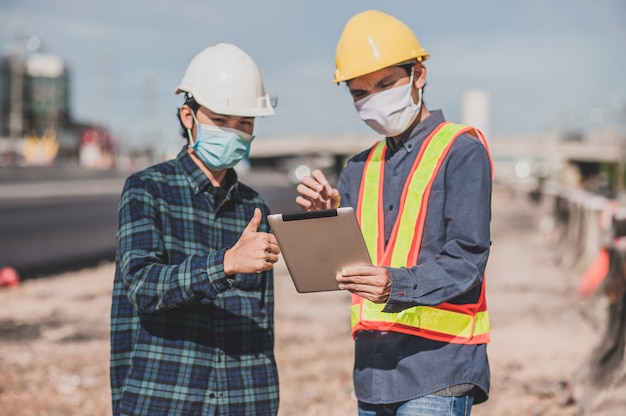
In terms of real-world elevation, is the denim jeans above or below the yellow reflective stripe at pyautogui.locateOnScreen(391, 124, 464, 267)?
below

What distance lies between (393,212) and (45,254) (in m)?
11.9

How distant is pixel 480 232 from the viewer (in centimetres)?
275

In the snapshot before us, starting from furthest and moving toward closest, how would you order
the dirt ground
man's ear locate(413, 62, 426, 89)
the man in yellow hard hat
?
the dirt ground, man's ear locate(413, 62, 426, 89), the man in yellow hard hat

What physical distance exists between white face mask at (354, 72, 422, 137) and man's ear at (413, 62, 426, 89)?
24 mm

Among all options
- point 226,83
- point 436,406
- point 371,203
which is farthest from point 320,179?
point 436,406

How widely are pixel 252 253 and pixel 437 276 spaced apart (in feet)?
1.96

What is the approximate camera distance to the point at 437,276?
270 cm

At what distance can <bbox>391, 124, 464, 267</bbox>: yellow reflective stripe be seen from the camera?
9.42 ft

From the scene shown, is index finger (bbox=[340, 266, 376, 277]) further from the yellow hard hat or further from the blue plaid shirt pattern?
the yellow hard hat

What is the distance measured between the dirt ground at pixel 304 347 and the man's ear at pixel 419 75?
407cm

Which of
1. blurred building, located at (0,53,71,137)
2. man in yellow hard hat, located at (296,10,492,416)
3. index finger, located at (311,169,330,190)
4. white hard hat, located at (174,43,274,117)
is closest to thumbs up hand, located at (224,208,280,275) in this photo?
man in yellow hard hat, located at (296,10,492,416)

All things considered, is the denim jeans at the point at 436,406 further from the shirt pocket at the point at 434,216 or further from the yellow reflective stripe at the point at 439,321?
the shirt pocket at the point at 434,216

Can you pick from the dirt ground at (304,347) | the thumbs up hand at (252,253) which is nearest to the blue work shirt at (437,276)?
the thumbs up hand at (252,253)

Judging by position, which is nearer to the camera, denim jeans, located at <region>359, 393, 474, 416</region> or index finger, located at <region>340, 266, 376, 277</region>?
index finger, located at <region>340, 266, 376, 277</region>
